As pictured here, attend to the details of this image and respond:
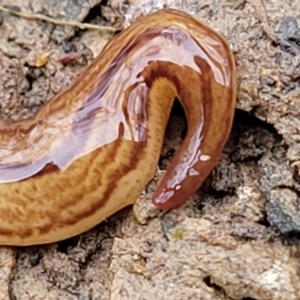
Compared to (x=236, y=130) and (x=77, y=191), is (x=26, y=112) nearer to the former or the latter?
(x=77, y=191)

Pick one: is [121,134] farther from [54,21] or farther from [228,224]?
[54,21]

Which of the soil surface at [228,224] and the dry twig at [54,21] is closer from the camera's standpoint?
the soil surface at [228,224]

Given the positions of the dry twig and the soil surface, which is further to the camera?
the dry twig

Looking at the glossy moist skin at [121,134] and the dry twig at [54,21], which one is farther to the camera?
the dry twig at [54,21]

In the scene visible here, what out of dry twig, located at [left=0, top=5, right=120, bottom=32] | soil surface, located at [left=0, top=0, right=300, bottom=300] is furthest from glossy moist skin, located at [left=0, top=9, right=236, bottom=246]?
dry twig, located at [left=0, top=5, right=120, bottom=32]

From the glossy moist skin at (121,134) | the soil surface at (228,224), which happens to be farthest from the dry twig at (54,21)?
the glossy moist skin at (121,134)

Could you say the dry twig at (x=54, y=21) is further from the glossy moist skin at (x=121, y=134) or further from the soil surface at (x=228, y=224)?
the glossy moist skin at (x=121, y=134)

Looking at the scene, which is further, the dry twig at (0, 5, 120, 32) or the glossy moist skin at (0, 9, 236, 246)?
the dry twig at (0, 5, 120, 32)

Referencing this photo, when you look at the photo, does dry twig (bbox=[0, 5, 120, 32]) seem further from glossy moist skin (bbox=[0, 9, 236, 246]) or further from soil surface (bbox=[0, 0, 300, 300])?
glossy moist skin (bbox=[0, 9, 236, 246])

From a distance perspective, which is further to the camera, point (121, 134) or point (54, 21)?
point (54, 21)

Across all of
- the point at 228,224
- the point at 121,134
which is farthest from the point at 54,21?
the point at 228,224
